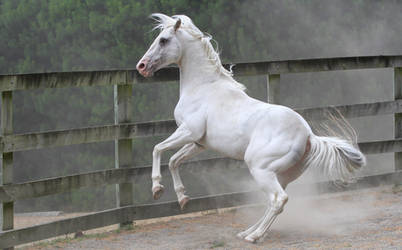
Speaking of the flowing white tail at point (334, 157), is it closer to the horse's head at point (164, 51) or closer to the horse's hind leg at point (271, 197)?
the horse's hind leg at point (271, 197)

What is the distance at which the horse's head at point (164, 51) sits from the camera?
525 centimetres

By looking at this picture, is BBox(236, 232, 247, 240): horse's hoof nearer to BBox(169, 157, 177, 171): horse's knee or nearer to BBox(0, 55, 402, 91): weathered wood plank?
BBox(169, 157, 177, 171): horse's knee

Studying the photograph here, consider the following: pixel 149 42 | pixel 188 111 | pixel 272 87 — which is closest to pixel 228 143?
pixel 188 111

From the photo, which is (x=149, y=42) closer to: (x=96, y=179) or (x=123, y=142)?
(x=123, y=142)

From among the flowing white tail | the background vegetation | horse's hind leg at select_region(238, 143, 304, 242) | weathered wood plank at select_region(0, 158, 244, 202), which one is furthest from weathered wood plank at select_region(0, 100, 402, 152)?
the background vegetation

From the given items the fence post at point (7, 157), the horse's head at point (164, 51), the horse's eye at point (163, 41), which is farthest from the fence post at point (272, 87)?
the fence post at point (7, 157)

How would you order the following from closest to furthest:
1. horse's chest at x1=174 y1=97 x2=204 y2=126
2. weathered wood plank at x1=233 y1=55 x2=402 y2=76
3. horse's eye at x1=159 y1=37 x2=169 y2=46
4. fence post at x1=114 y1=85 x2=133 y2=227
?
horse's chest at x1=174 y1=97 x2=204 y2=126 < horse's eye at x1=159 y1=37 x2=169 y2=46 < fence post at x1=114 y1=85 x2=133 y2=227 < weathered wood plank at x1=233 y1=55 x2=402 y2=76

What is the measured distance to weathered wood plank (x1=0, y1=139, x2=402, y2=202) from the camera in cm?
480

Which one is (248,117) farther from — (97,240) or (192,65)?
(97,240)

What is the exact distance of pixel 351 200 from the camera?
6508 mm

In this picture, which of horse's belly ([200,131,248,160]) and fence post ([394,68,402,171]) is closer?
horse's belly ([200,131,248,160])

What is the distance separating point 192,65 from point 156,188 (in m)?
1.17

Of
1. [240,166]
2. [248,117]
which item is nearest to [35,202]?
[240,166]

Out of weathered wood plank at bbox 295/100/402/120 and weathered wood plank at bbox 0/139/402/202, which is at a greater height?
weathered wood plank at bbox 295/100/402/120
